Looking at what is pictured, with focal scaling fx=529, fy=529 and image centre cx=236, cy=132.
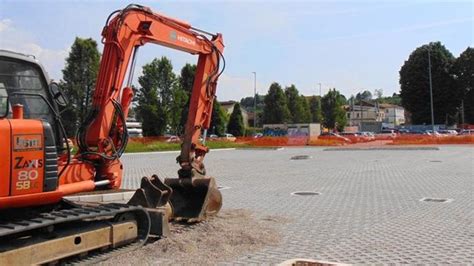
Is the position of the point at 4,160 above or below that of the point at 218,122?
below

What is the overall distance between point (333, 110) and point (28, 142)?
82.8 meters

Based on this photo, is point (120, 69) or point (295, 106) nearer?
point (120, 69)

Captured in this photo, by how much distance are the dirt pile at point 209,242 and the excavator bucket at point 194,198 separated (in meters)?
0.29

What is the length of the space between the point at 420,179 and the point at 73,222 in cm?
1370

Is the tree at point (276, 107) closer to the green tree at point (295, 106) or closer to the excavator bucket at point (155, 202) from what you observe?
the green tree at point (295, 106)

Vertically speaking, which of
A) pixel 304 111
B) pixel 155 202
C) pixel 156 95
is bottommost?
pixel 155 202

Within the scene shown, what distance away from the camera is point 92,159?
26.5 ft

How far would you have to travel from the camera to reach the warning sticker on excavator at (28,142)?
5.82 metres

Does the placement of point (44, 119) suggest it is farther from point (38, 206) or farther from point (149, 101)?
point (149, 101)

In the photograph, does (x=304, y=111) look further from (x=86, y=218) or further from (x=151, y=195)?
(x=86, y=218)

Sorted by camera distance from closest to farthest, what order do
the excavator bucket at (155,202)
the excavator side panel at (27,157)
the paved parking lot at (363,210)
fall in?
1. the excavator side panel at (27,157)
2. the paved parking lot at (363,210)
3. the excavator bucket at (155,202)

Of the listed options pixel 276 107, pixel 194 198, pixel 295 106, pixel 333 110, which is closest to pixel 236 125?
pixel 276 107

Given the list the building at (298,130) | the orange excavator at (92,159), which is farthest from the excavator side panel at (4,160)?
the building at (298,130)

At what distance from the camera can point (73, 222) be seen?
6.77 m
